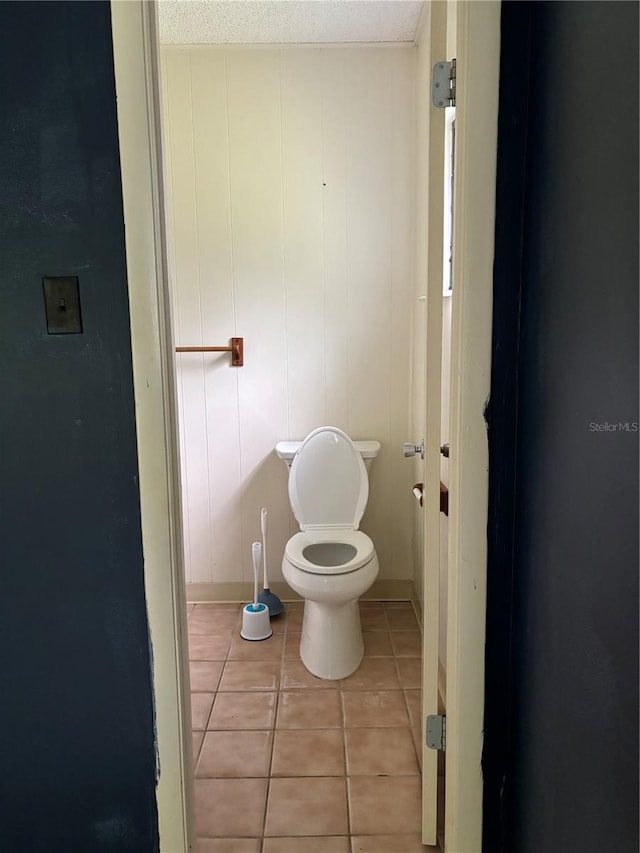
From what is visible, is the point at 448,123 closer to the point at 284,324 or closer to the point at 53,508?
the point at 284,324

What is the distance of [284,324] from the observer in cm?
288

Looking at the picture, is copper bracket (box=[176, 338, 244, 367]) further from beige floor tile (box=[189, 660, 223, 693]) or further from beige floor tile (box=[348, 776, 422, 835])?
beige floor tile (box=[348, 776, 422, 835])

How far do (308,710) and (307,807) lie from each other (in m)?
0.45

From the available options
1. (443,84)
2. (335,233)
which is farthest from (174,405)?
(335,233)

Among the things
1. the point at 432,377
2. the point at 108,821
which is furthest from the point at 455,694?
A: the point at 108,821

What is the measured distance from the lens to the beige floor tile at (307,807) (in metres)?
1.65

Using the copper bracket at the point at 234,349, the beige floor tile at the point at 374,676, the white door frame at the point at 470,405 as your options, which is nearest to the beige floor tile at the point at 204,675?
the beige floor tile at the point at 374,676

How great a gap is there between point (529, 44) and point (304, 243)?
1.70 meters

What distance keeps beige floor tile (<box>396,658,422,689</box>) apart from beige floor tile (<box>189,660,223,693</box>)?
0.69 metres

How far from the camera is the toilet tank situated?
9.20 ft

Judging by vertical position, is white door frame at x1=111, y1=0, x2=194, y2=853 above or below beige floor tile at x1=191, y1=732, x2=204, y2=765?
above

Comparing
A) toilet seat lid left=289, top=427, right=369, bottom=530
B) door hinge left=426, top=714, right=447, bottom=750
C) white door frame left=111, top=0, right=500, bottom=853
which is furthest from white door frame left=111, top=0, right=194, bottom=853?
toilet seat lid left=289, top=427, right=369, bottom=530

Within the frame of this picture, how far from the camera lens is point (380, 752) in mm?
1947

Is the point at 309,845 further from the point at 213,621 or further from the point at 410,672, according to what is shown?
the point at 213,621
